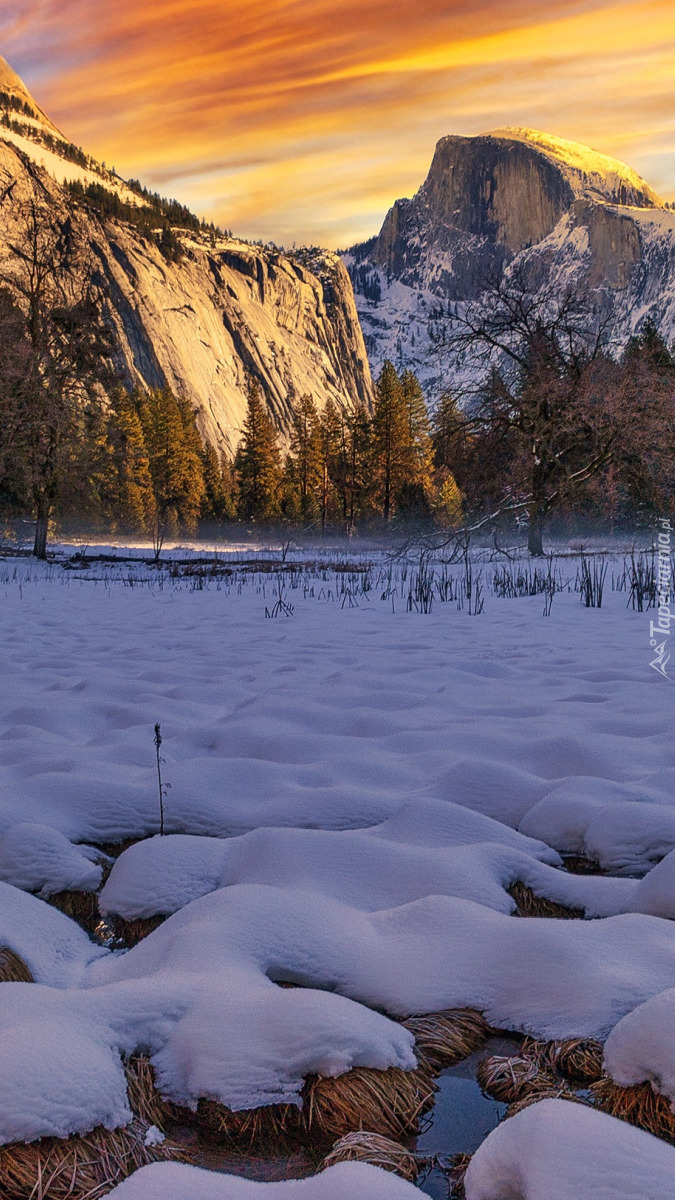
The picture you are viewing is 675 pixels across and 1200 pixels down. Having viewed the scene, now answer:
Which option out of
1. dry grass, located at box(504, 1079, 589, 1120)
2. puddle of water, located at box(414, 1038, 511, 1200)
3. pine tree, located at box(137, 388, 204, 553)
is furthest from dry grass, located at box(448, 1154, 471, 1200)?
pine tree, located at box(137, 388, 204, 553)

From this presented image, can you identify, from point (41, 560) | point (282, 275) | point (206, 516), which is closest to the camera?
point (41, 560)

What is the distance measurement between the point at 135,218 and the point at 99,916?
117 m

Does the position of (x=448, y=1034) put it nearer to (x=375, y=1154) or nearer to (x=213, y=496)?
(x=375, y=1154)

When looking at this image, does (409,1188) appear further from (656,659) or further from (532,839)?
(656,659)

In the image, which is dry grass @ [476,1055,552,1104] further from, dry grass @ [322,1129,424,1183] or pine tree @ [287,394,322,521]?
pine tree @ [287,394,322,521]

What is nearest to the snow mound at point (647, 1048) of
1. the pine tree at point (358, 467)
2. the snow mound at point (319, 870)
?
the snow mound at point (319, 870)

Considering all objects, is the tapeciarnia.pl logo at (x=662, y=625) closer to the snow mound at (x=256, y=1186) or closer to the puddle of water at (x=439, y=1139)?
the puddle of water at (x=439, y=1139)

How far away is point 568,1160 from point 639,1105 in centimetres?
32

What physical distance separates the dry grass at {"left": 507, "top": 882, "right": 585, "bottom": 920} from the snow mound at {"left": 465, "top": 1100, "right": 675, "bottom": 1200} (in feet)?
3.28

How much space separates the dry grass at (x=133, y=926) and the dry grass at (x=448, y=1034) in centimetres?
86

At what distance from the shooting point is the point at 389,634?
7.00 metres

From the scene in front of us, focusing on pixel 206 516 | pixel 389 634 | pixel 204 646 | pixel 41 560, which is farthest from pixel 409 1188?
pixel 206 516

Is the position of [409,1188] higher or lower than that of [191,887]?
higher

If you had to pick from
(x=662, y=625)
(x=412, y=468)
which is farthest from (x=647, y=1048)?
(x=412, y=468)
